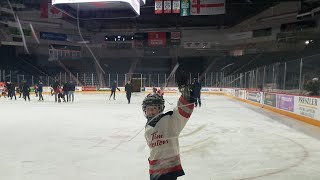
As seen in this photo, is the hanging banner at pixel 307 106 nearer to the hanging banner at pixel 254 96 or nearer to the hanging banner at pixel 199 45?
the hanging banner at pixel 254 96

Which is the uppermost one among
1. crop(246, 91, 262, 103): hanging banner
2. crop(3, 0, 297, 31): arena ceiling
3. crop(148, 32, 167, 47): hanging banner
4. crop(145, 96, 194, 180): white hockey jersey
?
crop(3, 0, 297, 31): arena ceiling

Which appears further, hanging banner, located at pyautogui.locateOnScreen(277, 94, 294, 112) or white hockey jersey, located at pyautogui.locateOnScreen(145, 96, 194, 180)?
hanging banner, located at pyautogui.locateOnScreen(277, 94, 294, 112)

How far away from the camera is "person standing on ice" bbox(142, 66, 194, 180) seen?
224 centimetres

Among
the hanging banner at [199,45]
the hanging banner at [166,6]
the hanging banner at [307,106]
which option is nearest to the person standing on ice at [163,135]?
the hanging banner at [307,106]

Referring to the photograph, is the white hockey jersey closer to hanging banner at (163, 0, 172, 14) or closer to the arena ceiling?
hanging banner at (163, 0, 172, 14)

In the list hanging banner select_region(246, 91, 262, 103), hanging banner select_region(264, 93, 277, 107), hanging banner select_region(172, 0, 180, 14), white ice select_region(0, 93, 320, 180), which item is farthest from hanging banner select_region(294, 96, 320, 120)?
hanging banner select_region(172, 0, 180, 14)

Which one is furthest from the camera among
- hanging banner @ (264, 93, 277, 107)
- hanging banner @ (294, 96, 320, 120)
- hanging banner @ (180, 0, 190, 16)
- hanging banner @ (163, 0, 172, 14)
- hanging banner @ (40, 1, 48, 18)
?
hanging banner @ (40, 1, 48, 18)

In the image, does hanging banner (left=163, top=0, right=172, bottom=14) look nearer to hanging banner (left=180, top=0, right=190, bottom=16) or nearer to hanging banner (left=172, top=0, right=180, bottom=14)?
hanging banner (left=172, top=0, right=180, bottom=14)

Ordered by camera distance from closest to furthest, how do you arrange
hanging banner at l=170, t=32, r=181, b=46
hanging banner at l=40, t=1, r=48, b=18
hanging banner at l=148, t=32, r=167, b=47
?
1. hanging banner at l=40, t=1, r=48, b=18
2. hanging banner at l=170, t=32, r=181, b=46
3. hanging banner at l=148, t=32, r=167, b=47

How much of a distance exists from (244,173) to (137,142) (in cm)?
297

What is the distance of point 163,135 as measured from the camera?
2.25 m

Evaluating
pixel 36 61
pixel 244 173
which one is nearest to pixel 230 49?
pixel 36 61

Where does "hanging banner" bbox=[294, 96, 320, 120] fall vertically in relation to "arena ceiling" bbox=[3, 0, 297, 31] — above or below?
below

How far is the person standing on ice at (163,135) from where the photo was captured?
7.34ft
